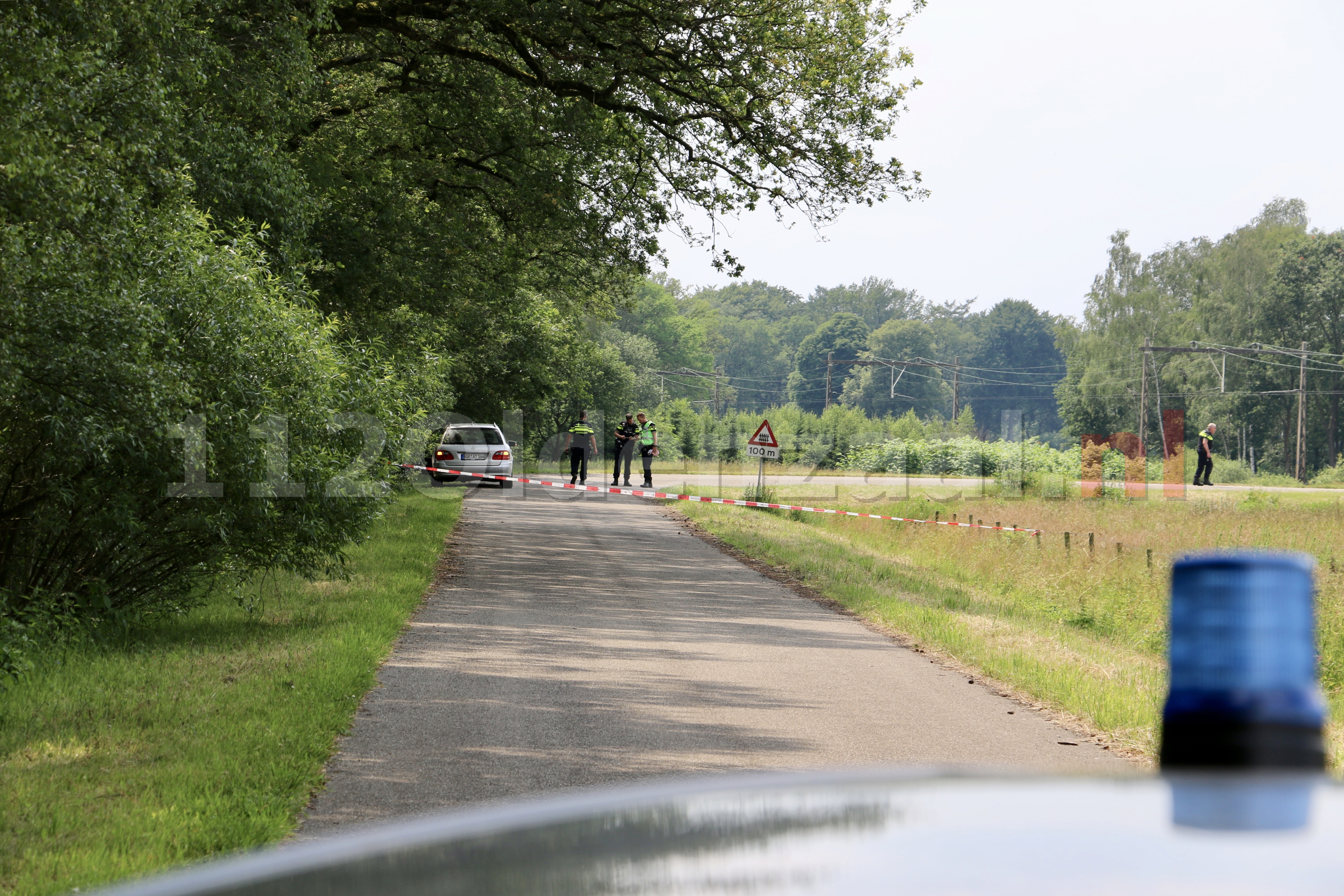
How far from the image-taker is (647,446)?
3300 centimetres

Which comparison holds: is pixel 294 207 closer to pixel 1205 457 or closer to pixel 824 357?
pixel 1205 457

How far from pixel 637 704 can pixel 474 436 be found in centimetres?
2432

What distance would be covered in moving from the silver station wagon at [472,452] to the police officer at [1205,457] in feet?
64.6

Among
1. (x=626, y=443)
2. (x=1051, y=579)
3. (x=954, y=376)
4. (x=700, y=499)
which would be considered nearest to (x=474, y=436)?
(x=626, y=443)

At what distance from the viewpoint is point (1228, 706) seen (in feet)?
3.75

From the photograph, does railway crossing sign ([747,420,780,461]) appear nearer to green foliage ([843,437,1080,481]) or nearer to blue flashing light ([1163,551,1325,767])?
blue flashing light ([1163,551,1325,767])

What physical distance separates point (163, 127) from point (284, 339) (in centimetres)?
190

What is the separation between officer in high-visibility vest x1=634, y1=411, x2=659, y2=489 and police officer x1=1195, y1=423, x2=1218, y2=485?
51.1ft

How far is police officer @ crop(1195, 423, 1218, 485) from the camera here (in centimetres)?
3622

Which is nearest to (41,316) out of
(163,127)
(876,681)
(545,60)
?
(163,127)

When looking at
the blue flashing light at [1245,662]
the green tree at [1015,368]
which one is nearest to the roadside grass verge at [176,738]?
the blue flashing light at [1245,662]

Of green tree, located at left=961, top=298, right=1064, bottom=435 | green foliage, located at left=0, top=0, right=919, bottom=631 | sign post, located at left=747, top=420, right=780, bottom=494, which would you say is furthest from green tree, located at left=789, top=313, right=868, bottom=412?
green foliage, located at left=0, top=0, right=919, bottom=631

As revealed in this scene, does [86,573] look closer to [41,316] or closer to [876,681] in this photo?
Result: [41,316]

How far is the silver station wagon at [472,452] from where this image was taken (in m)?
31.4
